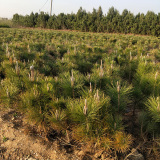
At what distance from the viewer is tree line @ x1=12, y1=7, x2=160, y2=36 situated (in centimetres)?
2165

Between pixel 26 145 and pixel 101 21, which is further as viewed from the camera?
pixel 101 21

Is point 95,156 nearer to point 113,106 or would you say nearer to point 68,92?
point 113,106

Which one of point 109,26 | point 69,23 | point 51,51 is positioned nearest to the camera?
point 51,51

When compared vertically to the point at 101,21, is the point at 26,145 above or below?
below

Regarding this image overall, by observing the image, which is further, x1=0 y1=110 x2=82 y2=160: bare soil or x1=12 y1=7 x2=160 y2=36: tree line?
x1=12 y1=7 x2=160 y2=36: tree line

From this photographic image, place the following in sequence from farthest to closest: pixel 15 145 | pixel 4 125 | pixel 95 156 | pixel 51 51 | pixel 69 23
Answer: pixel 69 23 → pixel 51 51 → pixel 4 125 → pixel 15 145 → pixel 95 156

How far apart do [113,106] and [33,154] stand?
0.83 m

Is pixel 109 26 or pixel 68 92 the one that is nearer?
pixel 68 92

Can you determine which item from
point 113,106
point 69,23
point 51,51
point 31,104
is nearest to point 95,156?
point 113,106

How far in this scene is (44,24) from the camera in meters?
30.1

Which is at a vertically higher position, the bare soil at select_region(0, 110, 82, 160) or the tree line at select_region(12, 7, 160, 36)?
the tree line at select_region(12, 7, 160, 36)

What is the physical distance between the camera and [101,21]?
2536 cm

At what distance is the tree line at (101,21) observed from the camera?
2165cm

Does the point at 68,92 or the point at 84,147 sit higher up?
the point at 68,92
